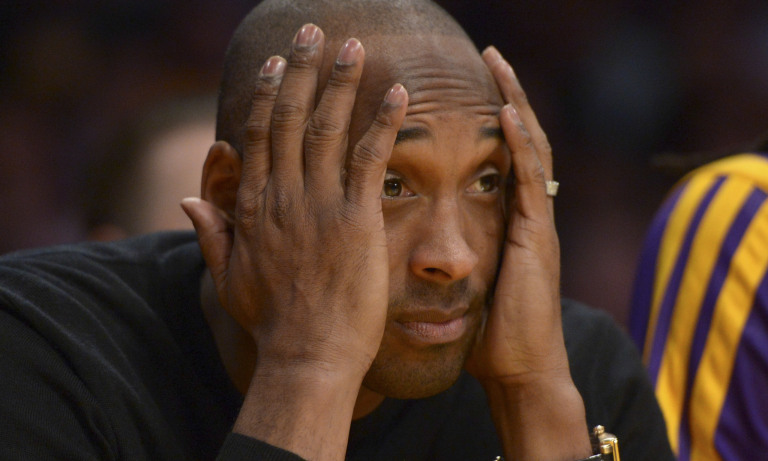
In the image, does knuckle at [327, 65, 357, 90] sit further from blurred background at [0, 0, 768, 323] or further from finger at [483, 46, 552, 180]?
blurred background at [0, 0, 768, 323]

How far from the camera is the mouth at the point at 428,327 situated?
1.59 m

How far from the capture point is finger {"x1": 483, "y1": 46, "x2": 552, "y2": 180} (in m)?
1.78

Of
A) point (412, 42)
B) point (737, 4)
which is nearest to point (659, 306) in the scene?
point (412, 42)

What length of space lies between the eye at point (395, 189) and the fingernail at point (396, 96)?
0.57 ft

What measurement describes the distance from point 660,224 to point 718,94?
2131 mm

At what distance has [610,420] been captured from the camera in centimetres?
191

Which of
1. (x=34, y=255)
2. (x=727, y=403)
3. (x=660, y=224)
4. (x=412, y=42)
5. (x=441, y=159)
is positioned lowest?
(x=727, y=403)

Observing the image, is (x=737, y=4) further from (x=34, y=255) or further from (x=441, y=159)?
(x=34, y=255)

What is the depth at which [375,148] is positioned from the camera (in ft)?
4.86

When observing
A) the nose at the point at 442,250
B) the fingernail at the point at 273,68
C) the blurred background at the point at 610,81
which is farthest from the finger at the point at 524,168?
the blurred background at the point at 610,81

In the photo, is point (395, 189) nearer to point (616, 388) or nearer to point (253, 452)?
point (253, 452)

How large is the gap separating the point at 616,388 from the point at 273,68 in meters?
1.06

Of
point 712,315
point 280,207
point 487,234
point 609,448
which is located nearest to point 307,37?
point 280,207

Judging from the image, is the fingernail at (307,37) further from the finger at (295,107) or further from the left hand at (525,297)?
the left hand at (525,297)
